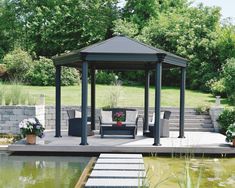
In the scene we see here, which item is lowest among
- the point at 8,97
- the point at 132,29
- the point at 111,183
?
the point at 111,183

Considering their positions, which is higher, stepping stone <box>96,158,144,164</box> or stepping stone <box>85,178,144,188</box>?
stepping stone <box>96,158,144,164</box>

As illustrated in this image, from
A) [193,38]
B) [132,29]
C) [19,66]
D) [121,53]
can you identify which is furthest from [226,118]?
[132,29]

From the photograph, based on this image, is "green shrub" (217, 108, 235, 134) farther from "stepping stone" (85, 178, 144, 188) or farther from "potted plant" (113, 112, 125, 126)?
"stepping stone" (85, 178, 144, 188)

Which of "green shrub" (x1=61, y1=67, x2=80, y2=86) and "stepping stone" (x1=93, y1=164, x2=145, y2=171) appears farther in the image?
"green shrub" (x1=61, y1=67, x2=80, y2=86)

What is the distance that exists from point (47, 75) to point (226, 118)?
11.1 m

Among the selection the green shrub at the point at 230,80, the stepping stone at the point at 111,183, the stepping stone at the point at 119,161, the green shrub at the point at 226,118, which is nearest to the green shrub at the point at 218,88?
the green shrub at the point at 230,80

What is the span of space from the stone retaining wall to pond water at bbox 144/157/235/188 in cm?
517

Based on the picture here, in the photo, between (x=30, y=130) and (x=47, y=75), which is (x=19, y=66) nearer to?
(x=47, y=75)

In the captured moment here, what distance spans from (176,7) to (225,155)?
2224 cm

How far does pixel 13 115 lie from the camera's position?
13930 millimetres

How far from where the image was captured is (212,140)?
12.1m

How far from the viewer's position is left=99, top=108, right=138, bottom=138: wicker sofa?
473 inches

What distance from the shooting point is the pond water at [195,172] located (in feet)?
23.4

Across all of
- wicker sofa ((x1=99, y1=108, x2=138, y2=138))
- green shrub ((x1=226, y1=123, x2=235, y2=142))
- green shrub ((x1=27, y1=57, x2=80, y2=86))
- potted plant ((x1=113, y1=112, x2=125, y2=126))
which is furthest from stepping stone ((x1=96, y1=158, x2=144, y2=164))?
green shrub ((x1=27, y1=57, x2=80, y2=86))
